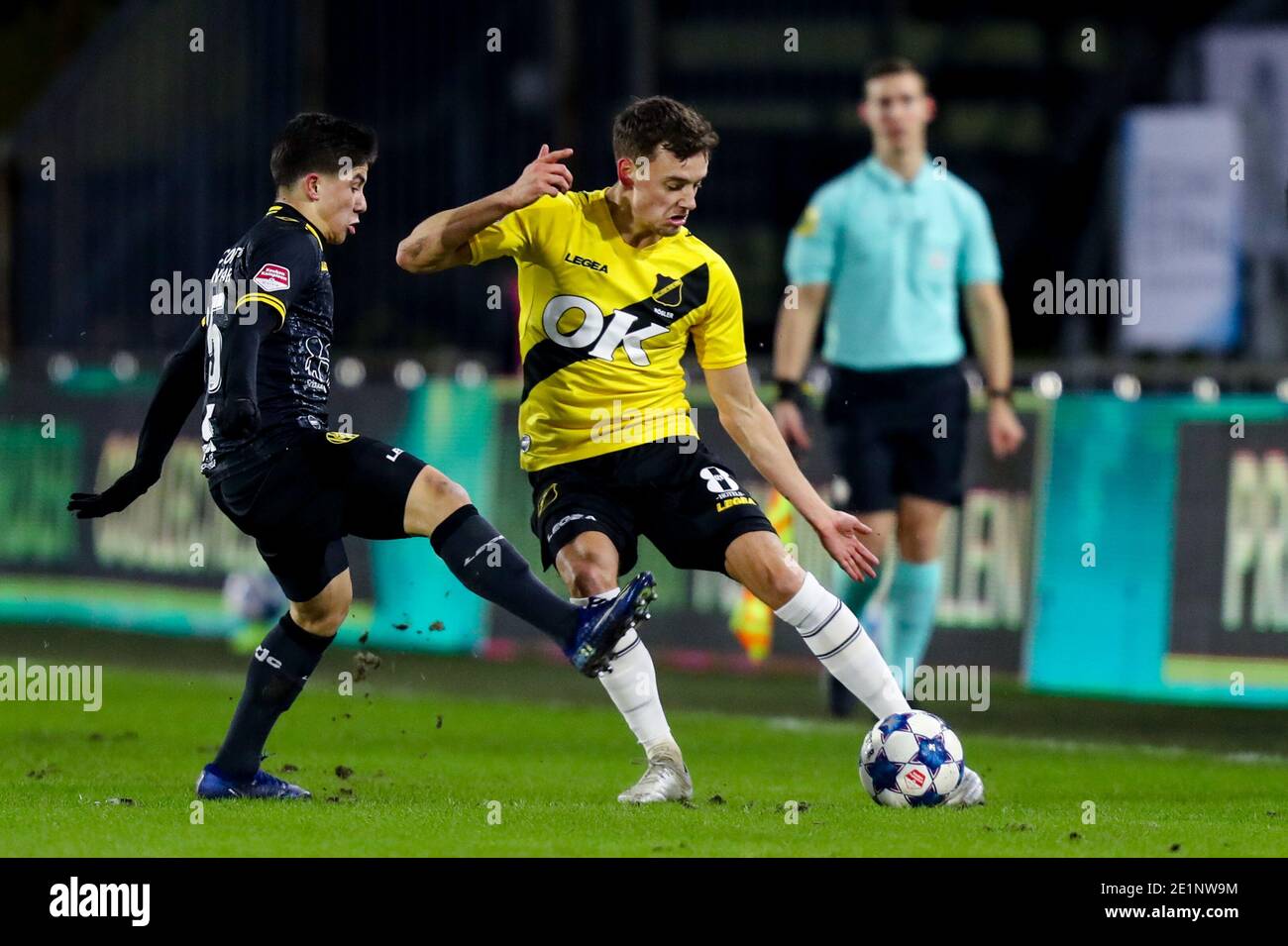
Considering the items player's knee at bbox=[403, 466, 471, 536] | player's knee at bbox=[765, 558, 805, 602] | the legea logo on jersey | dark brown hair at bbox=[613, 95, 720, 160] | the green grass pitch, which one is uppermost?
dark brown hair at bbox=[613, 95, 720, 160]

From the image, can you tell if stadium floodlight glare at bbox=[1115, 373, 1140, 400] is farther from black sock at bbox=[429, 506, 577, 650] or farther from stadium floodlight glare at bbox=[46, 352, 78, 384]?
black sock at bbox=[429, 506, 577, 650]

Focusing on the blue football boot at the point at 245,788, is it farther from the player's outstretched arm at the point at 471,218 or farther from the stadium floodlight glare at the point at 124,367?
the stadium floodlight glare at the point at 124,367

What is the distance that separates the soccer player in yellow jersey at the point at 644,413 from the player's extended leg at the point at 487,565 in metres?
0.41

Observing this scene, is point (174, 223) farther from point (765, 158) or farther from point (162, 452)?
point (162, 452)

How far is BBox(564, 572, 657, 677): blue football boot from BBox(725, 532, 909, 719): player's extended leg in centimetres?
79

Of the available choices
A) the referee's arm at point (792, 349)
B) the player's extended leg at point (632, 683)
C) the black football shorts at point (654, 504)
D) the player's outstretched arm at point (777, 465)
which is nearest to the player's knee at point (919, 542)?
the referee's arm at point (792, 349)

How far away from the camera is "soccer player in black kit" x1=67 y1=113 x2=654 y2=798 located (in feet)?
21.8

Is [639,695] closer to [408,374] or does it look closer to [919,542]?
[919,542]

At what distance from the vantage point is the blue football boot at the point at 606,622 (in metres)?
6.26

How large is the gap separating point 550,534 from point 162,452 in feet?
4.02

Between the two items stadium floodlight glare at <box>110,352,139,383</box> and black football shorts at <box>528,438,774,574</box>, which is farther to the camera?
stadium floodlight glare at <box>110,352,139,383</box>

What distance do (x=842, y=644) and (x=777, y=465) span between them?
1.90 ft

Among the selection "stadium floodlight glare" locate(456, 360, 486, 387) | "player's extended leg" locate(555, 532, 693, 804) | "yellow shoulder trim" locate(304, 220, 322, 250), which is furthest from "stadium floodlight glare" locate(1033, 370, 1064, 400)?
"yellow shoulder trim" locate(304, 220, 322, 250)

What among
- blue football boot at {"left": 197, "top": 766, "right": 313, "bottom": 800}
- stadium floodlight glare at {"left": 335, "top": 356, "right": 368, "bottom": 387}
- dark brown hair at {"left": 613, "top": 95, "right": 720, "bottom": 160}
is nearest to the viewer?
dark brown hair at {"left": 613, "top": 95, "right": 720, "bottom": 160}
